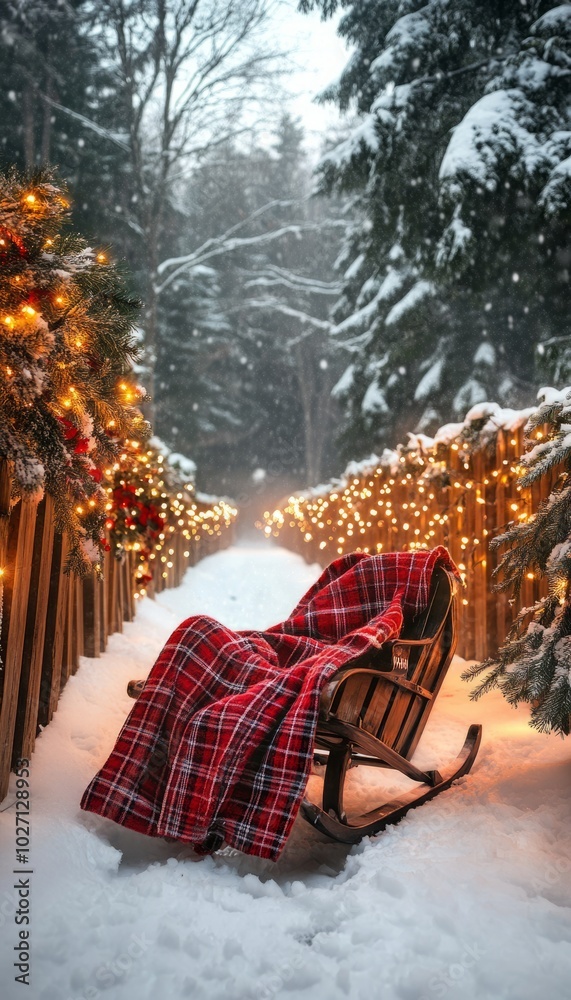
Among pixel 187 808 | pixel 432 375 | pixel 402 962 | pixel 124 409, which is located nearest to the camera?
pixel 402 962

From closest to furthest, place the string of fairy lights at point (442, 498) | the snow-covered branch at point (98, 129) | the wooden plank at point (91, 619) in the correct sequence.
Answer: the wooden plank at point (91, 619) → the string of fairy lights at point (442, 498) → the snow-covered branch at point (98, 129)

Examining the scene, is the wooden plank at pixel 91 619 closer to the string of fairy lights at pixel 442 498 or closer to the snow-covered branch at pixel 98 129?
the string of fairy lights at pixel 442 498

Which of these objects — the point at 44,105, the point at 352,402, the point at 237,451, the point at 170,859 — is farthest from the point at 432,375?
the point at 237,451

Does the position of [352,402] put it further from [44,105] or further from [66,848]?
[66,848]

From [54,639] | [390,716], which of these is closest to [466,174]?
[390,716]

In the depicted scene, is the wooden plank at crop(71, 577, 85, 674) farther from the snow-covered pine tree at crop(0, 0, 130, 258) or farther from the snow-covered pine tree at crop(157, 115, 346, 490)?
the snow-covered pine tree at crop(157, 115, 346, 490)

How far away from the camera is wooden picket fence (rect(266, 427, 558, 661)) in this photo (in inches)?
170

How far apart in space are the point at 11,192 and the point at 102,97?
1485 cm

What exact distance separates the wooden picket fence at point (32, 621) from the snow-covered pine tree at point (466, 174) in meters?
5.67

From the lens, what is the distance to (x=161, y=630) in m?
5.80

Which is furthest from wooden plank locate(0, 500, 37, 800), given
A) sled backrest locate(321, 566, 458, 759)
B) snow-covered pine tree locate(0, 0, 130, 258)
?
snow-covered pine tree locate(0, 0, 130, 258)

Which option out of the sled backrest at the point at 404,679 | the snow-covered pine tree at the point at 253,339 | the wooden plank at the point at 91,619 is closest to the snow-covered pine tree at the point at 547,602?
the sled backrest at the point at 404,679

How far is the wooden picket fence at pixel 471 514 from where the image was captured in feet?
14.1

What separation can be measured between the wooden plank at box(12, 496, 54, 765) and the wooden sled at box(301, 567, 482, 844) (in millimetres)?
1143
